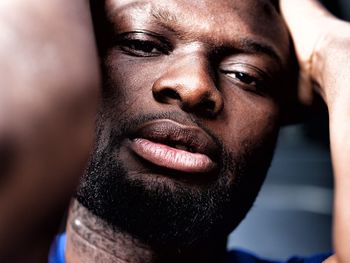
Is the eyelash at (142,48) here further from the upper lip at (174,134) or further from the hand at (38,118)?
the hand at (38,118)

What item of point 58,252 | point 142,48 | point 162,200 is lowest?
point 58,252

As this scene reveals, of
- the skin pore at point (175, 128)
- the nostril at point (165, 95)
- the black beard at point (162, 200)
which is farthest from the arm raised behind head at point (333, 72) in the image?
the nostril at point (165, 95)

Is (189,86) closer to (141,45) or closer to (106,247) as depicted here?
(141,45)

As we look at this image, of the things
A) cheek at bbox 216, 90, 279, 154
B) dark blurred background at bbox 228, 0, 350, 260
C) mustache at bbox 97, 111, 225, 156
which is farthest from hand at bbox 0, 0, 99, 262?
dark blurred background at bbox 228, 0, 350, 260

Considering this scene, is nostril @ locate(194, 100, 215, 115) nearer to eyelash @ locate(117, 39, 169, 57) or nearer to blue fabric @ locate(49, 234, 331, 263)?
eyelash @ locate(117, 39, 169, 57)

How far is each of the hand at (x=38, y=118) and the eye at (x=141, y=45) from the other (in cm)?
40

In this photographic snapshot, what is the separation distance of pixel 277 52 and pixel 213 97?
0.92ft

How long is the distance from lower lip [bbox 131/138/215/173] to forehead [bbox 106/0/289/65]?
0.27 m

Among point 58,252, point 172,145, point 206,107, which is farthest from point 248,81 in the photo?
point 58,252

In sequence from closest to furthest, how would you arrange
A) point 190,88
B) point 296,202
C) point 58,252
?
point 190,88 < point 58,252 < point 296,202

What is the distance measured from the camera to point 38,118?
1.91 feet

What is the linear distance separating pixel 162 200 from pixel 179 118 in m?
0.18

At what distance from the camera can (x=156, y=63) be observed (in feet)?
3.66

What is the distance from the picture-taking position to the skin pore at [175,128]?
3.45 feet
